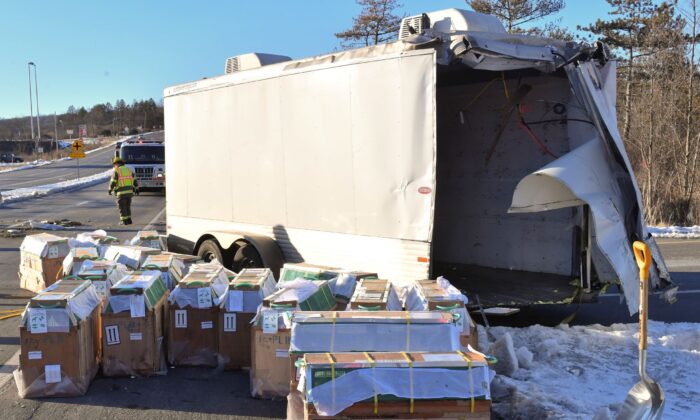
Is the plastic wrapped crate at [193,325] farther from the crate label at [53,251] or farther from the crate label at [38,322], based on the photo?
the crate label at [53,251]

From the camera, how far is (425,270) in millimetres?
5680

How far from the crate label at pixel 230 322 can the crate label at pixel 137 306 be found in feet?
2.34

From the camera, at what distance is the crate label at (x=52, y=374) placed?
4.92m

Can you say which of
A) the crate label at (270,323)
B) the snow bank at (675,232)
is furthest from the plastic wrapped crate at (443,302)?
the snow bank at (675,232)

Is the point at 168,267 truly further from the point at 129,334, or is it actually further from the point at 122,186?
the point at 122,186

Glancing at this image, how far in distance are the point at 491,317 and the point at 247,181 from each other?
3.45 metres

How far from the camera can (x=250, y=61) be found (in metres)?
8.09

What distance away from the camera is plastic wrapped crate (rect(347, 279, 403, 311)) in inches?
189

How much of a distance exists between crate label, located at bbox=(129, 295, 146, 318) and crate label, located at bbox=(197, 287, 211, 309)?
1.61 feet

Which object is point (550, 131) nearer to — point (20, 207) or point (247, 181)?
point (247, 181)

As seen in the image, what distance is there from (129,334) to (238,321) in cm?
94

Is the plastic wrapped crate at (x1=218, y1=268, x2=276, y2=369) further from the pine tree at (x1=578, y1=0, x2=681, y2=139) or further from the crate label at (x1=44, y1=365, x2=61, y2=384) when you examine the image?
the pine tree at (x1=578, y1=0, x2=681, y2=139)

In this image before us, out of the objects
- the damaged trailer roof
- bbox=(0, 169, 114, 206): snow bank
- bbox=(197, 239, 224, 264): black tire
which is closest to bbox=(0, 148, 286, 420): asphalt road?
bbox=(197, 239, 224, 264): black tire

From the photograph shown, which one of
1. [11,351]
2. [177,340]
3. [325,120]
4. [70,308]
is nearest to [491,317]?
[325,120]
